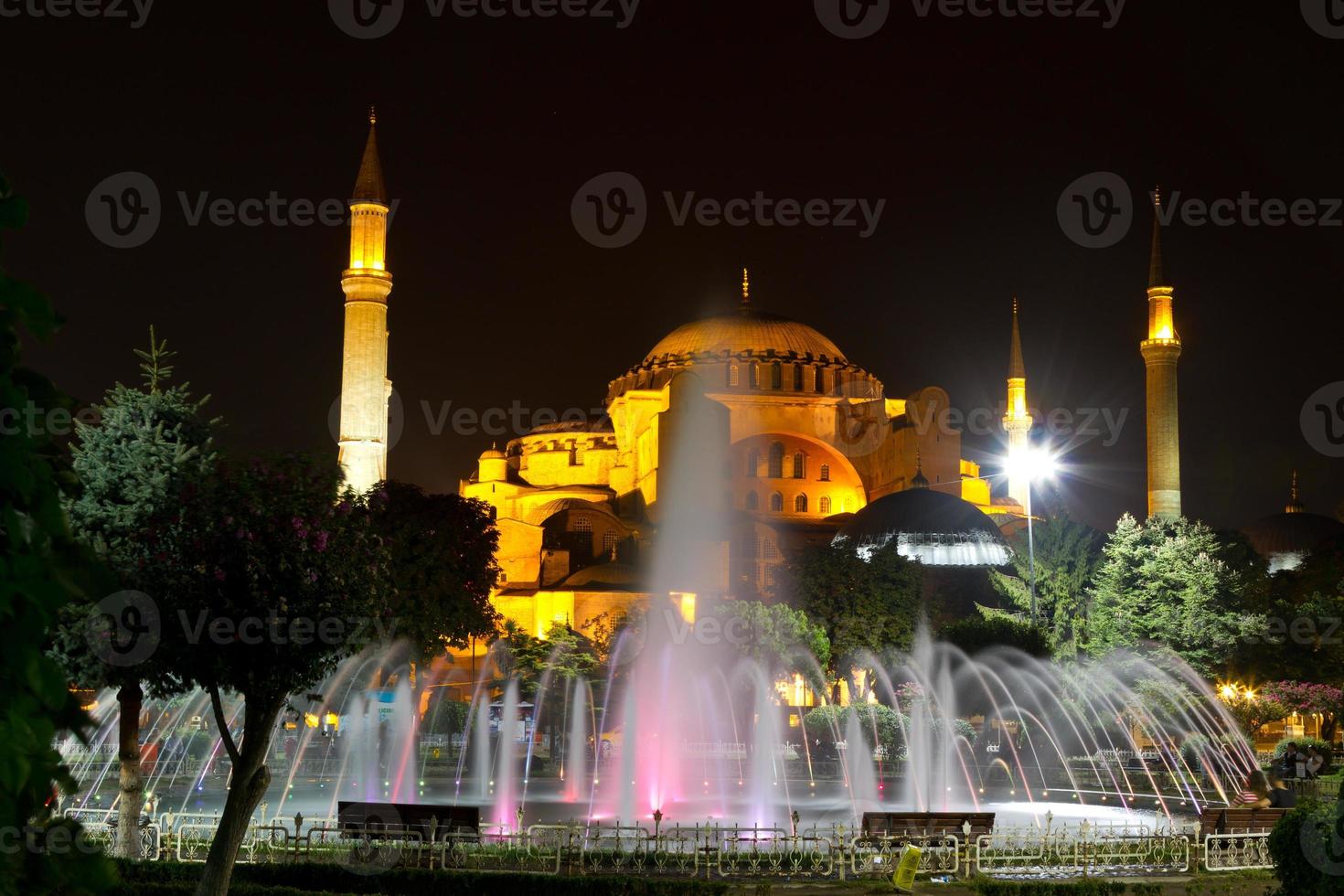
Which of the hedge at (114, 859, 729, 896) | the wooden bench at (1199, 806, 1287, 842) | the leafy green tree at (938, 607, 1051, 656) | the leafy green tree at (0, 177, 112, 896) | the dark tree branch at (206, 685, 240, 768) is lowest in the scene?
the hedge at (114, 859, 729, 896)

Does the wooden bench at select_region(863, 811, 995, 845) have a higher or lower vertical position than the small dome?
lower

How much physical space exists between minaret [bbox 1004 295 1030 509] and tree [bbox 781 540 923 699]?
22.7m

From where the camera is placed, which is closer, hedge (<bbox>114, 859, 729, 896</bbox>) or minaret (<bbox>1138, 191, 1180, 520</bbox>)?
hedge (<bbox>114, 859, 729, 896</bbox>)

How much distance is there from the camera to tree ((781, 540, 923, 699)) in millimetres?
45969

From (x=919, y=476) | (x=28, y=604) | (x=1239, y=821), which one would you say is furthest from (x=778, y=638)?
(x=28, y=604)

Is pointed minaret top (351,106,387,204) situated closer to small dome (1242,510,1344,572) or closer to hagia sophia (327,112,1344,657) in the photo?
hagia sophia (327,112,1344,657)

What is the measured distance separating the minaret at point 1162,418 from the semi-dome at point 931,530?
890 cm

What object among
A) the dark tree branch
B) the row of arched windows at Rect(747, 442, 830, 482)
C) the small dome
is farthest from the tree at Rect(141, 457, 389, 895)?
the small dome

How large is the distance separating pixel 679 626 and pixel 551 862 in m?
35.4

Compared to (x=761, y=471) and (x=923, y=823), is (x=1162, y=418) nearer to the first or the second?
(x=761, y=471)

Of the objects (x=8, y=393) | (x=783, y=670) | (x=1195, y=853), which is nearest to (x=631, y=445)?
(x=783, y=670)

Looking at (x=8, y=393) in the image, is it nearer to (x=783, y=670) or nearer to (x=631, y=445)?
(x=783, y=670)

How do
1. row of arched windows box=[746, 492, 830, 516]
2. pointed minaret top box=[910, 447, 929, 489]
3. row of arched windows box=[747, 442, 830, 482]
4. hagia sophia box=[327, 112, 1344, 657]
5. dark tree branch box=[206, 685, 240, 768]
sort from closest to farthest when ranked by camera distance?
dark tree branch box=[206, 685, 240, 768] → hagia sophia box=[327, 112, 1344, 657] → pointed minaret top box=[910, 447, 929, 489] → row of arched windows box=[746, 492, 830, 516] → row of arched windows box=[747, 442, 830, 482]

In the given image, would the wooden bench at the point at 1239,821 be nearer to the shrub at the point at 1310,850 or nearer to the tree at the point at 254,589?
the shrub at the point at 1310,850
